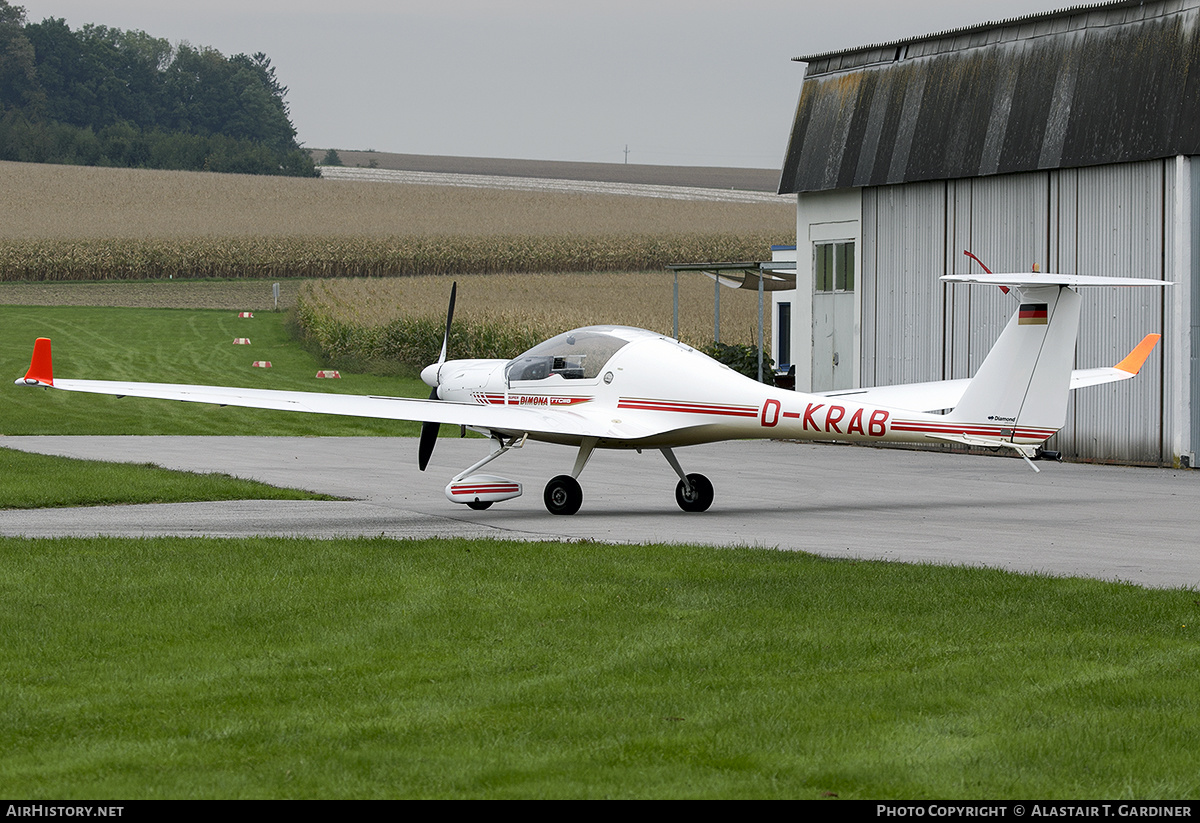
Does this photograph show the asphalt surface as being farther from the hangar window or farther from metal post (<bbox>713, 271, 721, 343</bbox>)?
metal post (<bbox>713, 271, 721, 343</bbox>)

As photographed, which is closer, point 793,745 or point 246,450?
point 793,745

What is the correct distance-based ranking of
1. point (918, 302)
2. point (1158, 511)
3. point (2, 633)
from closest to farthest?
point (2, 633) < point (1158, 511) < point (918, 302)

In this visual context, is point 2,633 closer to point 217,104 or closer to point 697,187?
point 697,187

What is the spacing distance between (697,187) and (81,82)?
66.1 meters

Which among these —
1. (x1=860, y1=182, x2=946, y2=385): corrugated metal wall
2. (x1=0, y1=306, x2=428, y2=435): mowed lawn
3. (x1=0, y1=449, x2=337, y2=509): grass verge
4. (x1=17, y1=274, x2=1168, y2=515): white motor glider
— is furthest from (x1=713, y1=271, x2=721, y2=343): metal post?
(x1=17, y1=274, x2=1168, y2=515): white motor glider

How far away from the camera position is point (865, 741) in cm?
643

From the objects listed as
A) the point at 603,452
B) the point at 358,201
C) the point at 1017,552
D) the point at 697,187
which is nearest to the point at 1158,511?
the point at 1017,552

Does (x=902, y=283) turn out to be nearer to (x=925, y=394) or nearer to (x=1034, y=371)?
(x=925, y=394)

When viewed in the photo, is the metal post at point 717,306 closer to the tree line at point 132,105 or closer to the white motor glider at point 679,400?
the white motor glider at point 679,400

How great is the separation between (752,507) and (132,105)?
149 m

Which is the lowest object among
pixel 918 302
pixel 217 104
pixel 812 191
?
pixel 918 302

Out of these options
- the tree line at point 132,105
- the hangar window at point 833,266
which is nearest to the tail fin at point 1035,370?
the hangar window at point 833,266

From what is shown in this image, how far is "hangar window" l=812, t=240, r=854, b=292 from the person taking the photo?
32.0 meters

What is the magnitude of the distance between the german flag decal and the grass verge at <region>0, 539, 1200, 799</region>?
5379 millimetres
